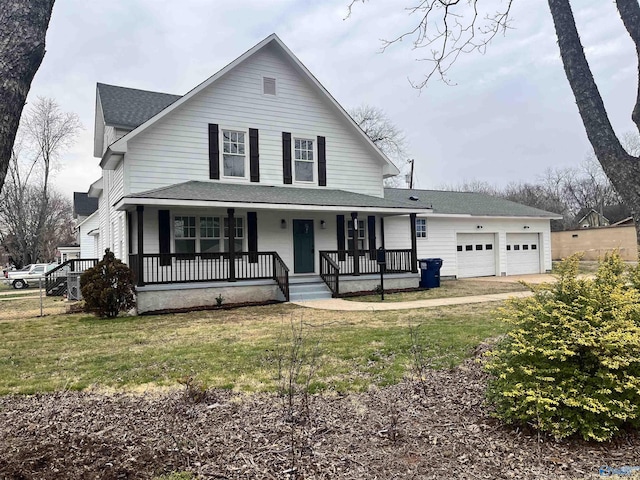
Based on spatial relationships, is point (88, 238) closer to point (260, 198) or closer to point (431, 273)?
point (260, 198)

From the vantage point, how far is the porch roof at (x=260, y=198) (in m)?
12.1

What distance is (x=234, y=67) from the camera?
14812 millimetres

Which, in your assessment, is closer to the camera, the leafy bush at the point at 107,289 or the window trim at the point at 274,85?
the leafy bush at the point at 107,289

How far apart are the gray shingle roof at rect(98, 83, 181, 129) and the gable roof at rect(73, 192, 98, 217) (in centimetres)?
1698

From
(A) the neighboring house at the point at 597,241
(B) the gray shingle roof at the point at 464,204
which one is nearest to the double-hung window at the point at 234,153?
(B) the gray shingle roof at the point at 464,204

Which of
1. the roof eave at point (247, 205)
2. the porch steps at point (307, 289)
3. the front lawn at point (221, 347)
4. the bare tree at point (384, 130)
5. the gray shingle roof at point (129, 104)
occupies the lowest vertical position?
the front lawn at point (221, 347)

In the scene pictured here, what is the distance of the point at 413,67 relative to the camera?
8.76 metres

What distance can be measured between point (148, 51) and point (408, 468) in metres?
14.7

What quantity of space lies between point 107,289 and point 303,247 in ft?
22.4

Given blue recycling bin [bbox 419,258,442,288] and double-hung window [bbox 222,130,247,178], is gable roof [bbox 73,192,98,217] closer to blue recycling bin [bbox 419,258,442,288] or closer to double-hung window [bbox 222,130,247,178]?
double-hung window [bbox 222,130,247,178]

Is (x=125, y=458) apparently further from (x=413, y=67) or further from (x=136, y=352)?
(x=413, y=67)

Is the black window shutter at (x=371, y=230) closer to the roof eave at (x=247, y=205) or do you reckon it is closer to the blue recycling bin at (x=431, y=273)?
the roof eave at (x=247, y=205)

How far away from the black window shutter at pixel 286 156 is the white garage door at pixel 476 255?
9556 millimetres

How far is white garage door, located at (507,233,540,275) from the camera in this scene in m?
22.2
